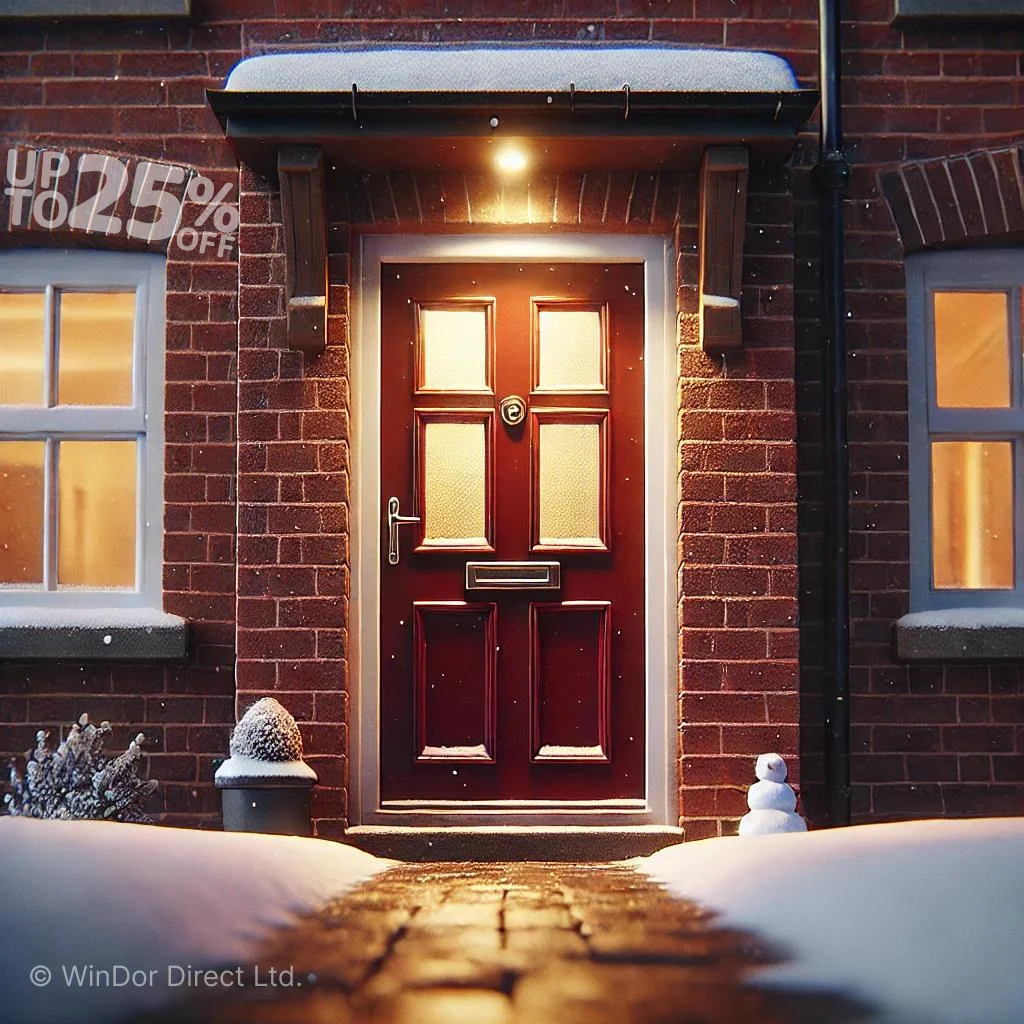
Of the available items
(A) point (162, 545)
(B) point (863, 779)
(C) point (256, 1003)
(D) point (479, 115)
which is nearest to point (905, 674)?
(B) point (863, 779)

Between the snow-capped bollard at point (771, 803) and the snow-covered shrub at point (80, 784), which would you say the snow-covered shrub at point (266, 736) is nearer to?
the snow-covered shrub at point (80, 784)

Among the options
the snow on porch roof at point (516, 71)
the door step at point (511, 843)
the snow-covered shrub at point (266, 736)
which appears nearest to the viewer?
the snow-covered shrub at point (266, 736)

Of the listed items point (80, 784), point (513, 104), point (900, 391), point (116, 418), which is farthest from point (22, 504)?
point (900, 391)

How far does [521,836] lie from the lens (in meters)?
3.54

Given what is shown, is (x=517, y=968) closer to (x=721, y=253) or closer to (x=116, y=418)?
(x=721, y=253)

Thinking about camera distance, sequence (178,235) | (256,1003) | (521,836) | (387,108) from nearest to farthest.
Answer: (256,1003) < (387,108) < (521,836) < (178,235)

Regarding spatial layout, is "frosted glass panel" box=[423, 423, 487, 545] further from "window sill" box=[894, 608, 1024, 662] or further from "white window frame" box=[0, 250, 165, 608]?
"window sill" box=[894, 608, 1024, 662]

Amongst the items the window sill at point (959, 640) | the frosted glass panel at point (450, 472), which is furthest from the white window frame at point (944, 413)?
the frosted glass panel at point (450, 472)

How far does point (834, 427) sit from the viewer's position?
3.72m

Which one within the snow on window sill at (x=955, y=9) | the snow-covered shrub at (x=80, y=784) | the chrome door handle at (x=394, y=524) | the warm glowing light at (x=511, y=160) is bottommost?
the snow-covered shrub at (x=80, y=784)

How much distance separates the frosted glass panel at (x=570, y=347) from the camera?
12.3ft

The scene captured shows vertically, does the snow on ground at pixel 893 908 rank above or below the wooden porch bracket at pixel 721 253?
below

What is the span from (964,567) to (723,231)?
1614 millimetres

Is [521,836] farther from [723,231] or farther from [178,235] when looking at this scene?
[178,235]
